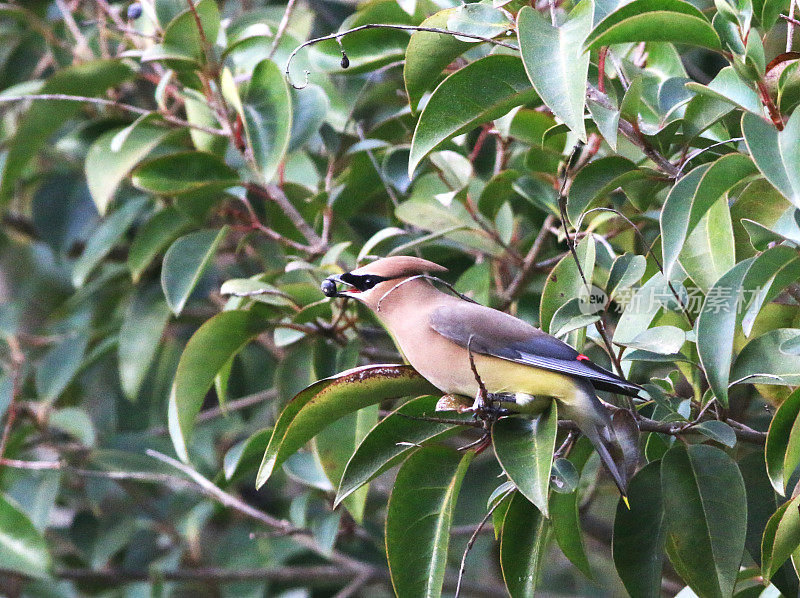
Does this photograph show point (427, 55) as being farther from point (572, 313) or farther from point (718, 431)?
point (718, 431)

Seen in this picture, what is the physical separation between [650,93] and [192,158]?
1396mm

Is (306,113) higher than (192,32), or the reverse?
(192,32)

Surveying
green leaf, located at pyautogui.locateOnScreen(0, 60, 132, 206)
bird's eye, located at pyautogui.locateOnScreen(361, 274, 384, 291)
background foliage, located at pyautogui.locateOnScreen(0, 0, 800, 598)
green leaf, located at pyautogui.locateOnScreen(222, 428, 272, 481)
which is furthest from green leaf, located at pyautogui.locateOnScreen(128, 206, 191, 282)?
bird's eye, located at pyautogui.locateOnScreen(361, 274, 384, 291)

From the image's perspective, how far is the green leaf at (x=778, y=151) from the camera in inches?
64.5

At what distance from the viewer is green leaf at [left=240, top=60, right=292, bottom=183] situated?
288cm

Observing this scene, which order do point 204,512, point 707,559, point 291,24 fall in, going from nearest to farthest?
point 707,559
point 291,24
point 204,512

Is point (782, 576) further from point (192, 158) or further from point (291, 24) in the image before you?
point (291, 24)

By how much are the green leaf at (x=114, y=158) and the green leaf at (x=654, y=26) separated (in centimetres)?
192

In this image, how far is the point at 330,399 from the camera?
2033 millimetres

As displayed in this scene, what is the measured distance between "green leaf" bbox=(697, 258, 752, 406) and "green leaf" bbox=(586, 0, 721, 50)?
1.41ft

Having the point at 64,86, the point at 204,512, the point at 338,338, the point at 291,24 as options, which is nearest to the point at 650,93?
the point at 338,338

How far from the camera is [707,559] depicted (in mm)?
1960

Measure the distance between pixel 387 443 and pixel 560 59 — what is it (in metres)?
0.84

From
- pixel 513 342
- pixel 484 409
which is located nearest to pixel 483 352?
pixel 513 342
